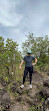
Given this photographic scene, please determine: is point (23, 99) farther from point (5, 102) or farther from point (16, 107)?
point (5, 102)

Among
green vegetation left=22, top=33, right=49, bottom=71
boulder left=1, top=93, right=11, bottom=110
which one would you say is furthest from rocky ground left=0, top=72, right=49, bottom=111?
green vegetation left=22, top=33, right=49, bottom=71

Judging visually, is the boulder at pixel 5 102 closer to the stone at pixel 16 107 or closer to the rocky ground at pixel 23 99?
the rocky ground at pixel 23 99

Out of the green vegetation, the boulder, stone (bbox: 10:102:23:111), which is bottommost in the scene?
stone (bbox: 10:102:23:111)

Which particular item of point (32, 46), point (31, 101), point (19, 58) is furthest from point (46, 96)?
point (32, 46)

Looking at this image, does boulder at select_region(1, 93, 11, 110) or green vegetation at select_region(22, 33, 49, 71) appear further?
green vegetation at select_region(22, 33, 49, 71)

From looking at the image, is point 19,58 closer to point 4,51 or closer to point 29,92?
point 4,51

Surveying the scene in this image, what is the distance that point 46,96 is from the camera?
4.35 m

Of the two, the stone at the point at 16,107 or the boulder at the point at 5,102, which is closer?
the boulder at the point at 5,102

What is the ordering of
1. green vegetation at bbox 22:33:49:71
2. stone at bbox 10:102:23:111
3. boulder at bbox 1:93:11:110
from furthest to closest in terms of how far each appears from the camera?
green vegetation at bbox 22:33:49:71 < stone at bbox 10:102:23:111 < boulder at bbox 1:93:11:110

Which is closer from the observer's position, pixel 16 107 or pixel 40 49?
pixel 16 107

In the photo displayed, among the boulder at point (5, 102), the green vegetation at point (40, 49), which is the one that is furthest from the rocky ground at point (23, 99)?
the green vegetation at point (40, 49)

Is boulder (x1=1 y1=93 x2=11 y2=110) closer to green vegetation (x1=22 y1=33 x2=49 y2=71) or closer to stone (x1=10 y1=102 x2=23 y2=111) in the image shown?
stone (x1=10 y1=102 x2=23 y2=111)

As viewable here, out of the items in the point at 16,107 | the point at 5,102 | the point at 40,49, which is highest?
the point at 40,49

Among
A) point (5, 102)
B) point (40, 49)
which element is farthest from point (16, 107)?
point (40, 49)
